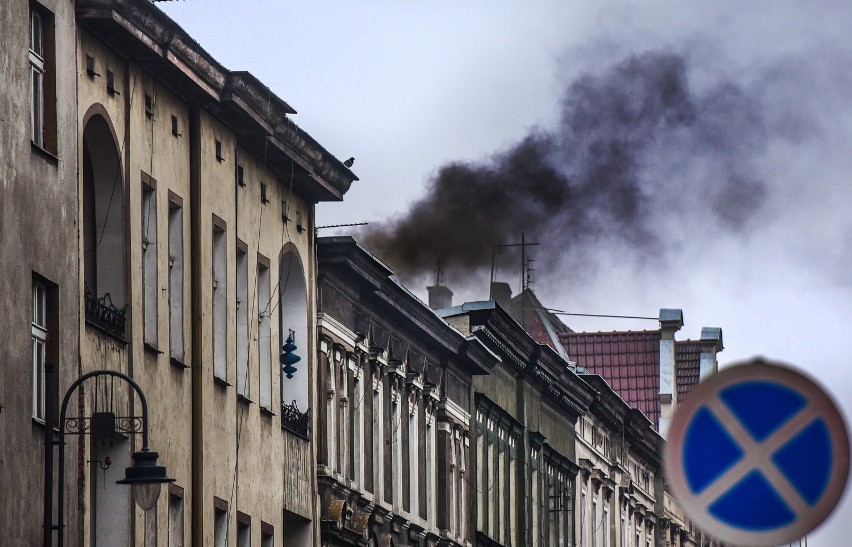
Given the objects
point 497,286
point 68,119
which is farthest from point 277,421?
point 497,286

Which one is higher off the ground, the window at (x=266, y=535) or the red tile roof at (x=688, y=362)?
the red tile roof at (x=688, y=362)

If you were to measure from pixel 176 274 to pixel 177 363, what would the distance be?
1.35 m

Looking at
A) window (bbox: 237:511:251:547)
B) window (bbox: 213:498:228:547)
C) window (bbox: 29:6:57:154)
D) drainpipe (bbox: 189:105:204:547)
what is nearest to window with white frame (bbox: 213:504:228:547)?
window (bbox: 213:498:228:547)

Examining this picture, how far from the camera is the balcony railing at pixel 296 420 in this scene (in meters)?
33.7

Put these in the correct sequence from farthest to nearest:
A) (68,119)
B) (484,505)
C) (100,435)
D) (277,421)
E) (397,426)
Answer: (484,505) < (397,426) < (277,421) < (68,119) < (100,435)

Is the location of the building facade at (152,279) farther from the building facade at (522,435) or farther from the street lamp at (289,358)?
the building facade at (522,435)

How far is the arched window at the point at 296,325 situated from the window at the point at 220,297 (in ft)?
11.1

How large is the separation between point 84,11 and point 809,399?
58.1ft

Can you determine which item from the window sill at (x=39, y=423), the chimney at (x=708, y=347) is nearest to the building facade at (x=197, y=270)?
the window sill at (x=39, y=423)

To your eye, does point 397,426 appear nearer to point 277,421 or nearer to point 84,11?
point 277,421

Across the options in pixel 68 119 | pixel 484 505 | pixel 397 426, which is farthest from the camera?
pixel 484 505

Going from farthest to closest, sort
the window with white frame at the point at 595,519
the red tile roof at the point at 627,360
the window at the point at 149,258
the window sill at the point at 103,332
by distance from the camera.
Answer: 1. the red tile roof at the point at 627,360
2. the window with white frame at the point at 595,519
3. the window at the point at 149,258
4. the window sill at the point at 103,332

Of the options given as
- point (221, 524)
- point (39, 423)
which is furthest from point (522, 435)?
point (39, 423)

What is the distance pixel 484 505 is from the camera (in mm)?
47406
